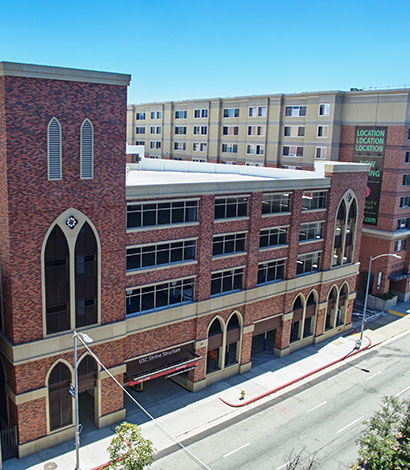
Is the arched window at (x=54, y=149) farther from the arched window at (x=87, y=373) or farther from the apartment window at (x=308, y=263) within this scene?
the apartment window at (x=308, y=263)

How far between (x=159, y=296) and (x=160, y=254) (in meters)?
2.78

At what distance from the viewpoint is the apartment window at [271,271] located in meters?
36.7

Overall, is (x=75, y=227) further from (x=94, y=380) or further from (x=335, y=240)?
(x=335, y=240)

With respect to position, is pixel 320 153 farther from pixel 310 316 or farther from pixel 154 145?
pixel 154 145

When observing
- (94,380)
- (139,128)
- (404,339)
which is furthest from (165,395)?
(139,128)

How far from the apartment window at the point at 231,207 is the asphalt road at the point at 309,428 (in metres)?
13.2

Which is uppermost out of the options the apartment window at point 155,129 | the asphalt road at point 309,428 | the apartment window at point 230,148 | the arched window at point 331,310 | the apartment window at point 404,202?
the apartment window at point 155,129

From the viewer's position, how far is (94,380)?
2753 centimetres

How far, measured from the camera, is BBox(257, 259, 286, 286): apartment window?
3673 centimetres

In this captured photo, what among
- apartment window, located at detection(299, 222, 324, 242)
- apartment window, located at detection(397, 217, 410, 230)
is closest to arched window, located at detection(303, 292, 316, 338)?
apartment window, located at detection(299, 222, 324, 242)

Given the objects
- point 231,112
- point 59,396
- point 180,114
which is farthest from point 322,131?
point 59,396

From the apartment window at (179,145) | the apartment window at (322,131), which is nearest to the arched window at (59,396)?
the apartment window at (322,131)

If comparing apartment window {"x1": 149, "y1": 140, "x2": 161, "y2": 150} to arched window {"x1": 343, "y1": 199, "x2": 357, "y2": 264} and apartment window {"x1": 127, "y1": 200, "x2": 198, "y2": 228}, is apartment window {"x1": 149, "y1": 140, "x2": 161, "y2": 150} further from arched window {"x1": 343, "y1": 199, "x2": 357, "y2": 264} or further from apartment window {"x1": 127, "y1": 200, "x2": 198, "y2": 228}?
apartment window {"x1": 127, "y1": 200, "x2": 198, "y2": 228}

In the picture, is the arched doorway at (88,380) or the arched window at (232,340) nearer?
the arched doorway at (88,380)
